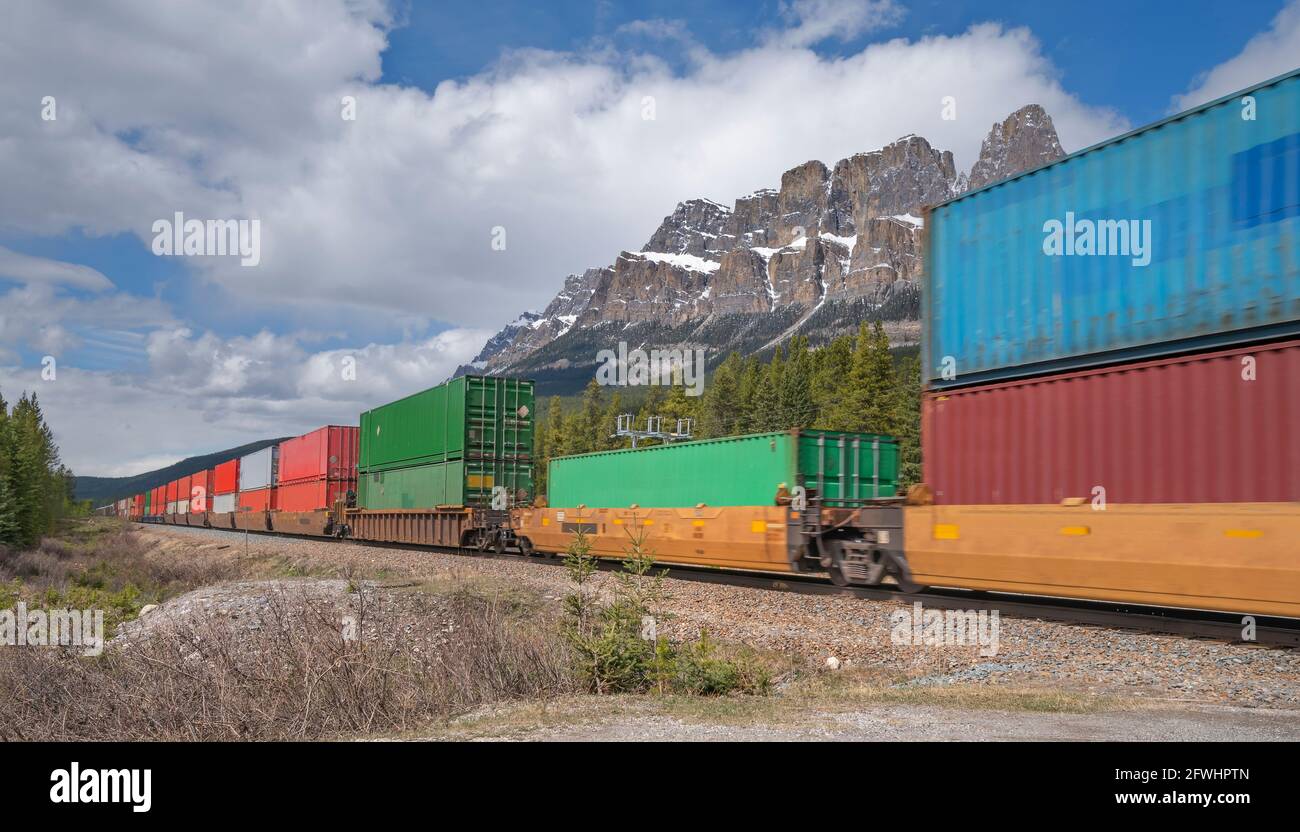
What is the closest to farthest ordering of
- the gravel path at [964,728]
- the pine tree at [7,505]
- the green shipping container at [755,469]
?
the gravel path at [964,728]
the green shipping container at [755,469]
the pine tree at [7,505]

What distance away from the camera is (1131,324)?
33.1ft

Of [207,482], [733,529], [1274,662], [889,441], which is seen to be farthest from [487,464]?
[207,482]

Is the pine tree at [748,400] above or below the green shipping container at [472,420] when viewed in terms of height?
above

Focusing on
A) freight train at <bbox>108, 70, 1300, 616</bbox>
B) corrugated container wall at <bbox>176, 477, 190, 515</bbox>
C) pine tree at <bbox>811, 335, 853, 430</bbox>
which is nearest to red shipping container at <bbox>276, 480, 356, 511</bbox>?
freight train at <bbox>108, 70, 1300, 616</bbox>

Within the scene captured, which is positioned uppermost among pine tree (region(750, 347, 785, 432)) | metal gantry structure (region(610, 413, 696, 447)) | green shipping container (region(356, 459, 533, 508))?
pine tree (region(750, 347, 785, 432))

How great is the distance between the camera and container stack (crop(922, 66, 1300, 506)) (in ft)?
29.3

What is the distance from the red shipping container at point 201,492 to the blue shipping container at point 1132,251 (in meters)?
65.1

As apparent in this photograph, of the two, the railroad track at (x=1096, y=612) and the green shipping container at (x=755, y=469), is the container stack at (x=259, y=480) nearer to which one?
the green shipping container at (x=755, y=469)

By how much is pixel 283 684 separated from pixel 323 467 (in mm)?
34121

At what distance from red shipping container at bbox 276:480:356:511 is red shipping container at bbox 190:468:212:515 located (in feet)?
73.1

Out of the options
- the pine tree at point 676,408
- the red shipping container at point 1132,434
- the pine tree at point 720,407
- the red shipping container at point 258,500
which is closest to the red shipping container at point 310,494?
the red shipping container at point 258,500

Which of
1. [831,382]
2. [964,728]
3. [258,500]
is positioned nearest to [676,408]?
[831,382]

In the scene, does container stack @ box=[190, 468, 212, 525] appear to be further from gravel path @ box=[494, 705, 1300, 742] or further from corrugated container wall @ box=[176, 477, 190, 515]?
gravel path @ box=[494, 705, 1300, 742]

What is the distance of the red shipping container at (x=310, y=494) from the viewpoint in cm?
3944
